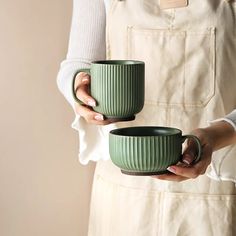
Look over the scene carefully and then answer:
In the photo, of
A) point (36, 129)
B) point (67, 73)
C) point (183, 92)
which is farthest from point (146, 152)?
point (36, 129)

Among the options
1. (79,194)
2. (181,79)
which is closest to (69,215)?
(79,194)

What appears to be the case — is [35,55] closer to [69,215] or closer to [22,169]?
[22,169]

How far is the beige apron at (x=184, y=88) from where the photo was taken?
1.09m

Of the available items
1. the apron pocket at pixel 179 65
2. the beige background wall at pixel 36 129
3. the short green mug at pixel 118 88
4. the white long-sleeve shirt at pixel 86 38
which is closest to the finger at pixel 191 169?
the short green mug at pixel 118 88

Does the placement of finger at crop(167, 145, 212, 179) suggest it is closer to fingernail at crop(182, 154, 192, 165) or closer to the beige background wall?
fingernail at crop(182, 154, 192, 165)

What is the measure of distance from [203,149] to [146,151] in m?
0.12

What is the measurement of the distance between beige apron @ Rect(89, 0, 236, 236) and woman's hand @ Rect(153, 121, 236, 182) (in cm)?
11

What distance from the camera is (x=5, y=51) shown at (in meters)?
1.30

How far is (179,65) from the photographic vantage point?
1.10 m

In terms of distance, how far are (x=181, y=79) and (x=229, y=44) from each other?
0.36 feet

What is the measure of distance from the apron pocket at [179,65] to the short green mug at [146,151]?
0.80 ft

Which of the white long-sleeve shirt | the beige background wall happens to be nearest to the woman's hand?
the white long-sleeve shirt

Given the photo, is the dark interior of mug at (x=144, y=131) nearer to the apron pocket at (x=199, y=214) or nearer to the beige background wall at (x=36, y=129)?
the apron pocket at (x=199, y=214)

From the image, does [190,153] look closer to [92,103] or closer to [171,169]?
[171,169]
